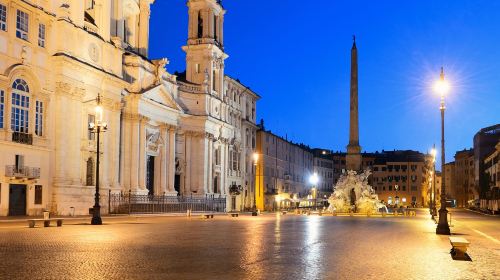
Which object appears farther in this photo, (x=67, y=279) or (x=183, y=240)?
(x=183, y=240)

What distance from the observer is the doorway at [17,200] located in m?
37.8

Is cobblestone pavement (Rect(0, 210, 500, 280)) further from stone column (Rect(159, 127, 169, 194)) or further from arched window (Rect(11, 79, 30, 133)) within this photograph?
stone column (Rect(159, 127, 169, 194))

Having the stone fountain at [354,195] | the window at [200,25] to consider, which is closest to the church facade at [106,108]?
the window at [200,25]

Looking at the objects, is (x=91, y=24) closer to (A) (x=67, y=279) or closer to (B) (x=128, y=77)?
(B) (x=128, y=77)

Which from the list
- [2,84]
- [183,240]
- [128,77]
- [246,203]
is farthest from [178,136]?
[183,240]

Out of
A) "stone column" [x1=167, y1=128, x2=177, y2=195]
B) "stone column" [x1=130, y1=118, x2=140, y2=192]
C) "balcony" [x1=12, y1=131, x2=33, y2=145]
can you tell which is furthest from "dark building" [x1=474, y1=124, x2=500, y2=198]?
"balcony" [x1=12, y1=131, x2=33, y2=145]

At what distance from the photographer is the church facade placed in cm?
3859

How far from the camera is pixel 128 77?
56.3 m

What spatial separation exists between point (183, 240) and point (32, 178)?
22339 millimetres

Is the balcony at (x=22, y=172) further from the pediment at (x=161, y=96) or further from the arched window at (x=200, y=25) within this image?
the arched window at (x=200, y=25)

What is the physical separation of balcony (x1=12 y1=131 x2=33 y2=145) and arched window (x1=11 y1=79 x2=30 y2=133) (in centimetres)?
33

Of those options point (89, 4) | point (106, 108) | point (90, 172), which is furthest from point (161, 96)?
point (90, 172)

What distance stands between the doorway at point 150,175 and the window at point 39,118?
805 inches

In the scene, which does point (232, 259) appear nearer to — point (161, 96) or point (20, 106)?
point (20, 106)
